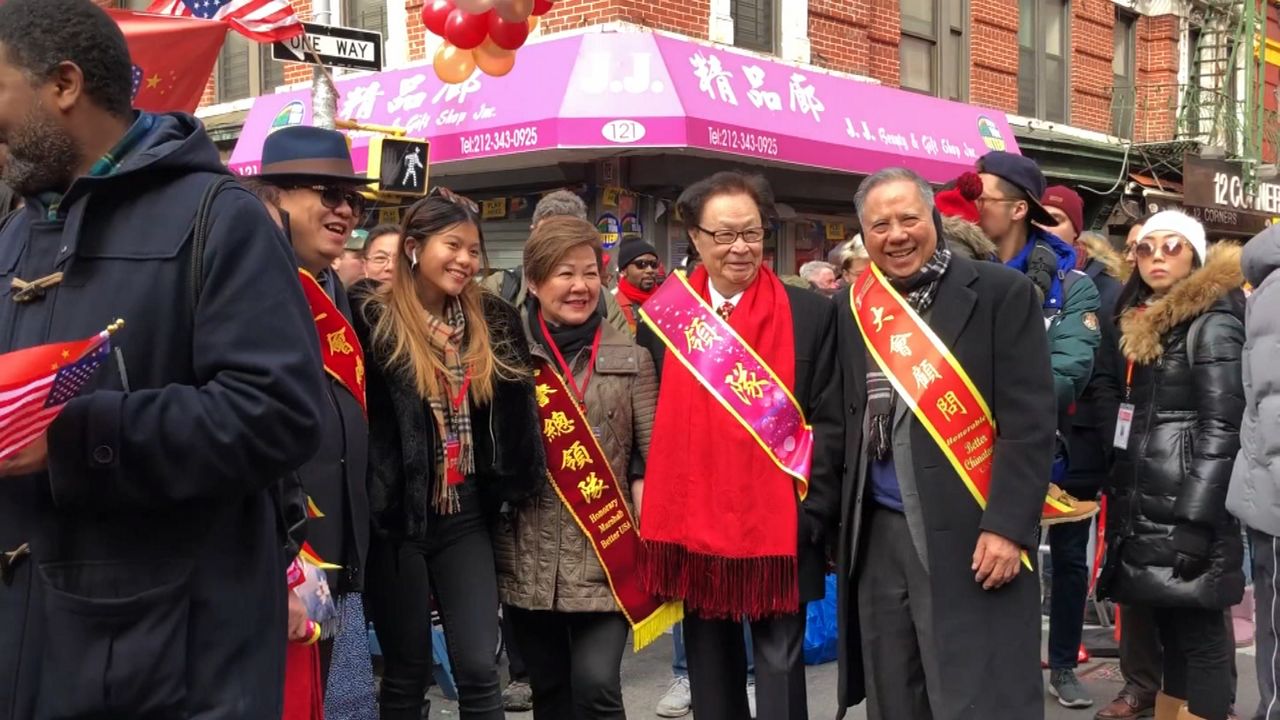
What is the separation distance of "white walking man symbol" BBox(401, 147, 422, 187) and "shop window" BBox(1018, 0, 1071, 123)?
35.7 ft

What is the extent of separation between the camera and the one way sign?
24.4 ft

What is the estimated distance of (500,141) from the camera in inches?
409

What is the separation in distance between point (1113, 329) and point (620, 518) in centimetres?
273

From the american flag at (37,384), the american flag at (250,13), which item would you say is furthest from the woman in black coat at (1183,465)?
the american flag at (250,13)

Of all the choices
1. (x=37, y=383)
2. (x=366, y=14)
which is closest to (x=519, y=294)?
(x=37, y=383)

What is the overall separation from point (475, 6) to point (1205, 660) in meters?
5.13

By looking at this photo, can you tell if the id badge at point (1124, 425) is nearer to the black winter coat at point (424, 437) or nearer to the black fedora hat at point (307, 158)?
the black winter coat at point (424, 437)

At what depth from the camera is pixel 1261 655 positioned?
3967 millimetres

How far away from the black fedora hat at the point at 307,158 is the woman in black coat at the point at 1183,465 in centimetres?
307

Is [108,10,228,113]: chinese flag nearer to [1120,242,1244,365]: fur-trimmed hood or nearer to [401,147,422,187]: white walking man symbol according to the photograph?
[401,147,422,187]: white walking man symbol

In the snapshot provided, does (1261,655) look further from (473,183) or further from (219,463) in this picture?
(473,183)

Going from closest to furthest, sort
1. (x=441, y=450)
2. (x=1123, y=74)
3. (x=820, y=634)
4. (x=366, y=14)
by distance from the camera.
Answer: (x=441, y=450) → (x=820, y=634) → (x=366, y=14) → (x=1123, y=74)

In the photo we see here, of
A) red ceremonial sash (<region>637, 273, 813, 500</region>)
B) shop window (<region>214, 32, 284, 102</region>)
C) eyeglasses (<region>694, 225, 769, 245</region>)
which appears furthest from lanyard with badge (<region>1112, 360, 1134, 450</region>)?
shop window (<region>214, 32, 284, 102</region>)

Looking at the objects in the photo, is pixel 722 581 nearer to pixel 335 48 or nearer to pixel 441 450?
pixel 441 450
